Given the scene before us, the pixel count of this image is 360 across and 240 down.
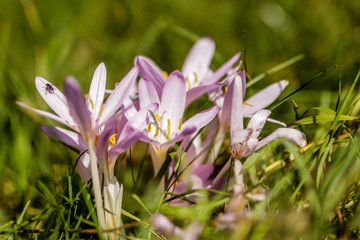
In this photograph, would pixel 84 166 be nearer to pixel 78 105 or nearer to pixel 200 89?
pixel 78 105

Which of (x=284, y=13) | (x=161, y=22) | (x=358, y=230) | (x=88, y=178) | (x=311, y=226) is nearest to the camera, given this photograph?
(x=311, y=226)

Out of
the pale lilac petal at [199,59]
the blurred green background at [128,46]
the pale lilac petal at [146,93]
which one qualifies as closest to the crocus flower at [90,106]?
the pale lilac petal at [146,93]

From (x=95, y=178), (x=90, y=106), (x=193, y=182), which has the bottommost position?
(x=193, y=182)

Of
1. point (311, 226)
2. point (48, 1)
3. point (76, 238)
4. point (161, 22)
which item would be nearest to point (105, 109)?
point (76, 238)

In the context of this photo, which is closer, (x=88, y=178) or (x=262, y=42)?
(x=88, y=178)

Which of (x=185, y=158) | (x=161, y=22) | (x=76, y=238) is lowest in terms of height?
(x=76, y=238)

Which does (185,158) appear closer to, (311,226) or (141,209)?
(141,209)

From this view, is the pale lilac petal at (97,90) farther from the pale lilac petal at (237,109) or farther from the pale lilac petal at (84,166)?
the pale lilac petal at (237,109)

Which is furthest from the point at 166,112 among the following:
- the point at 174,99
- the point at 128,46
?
the point at 128,46
